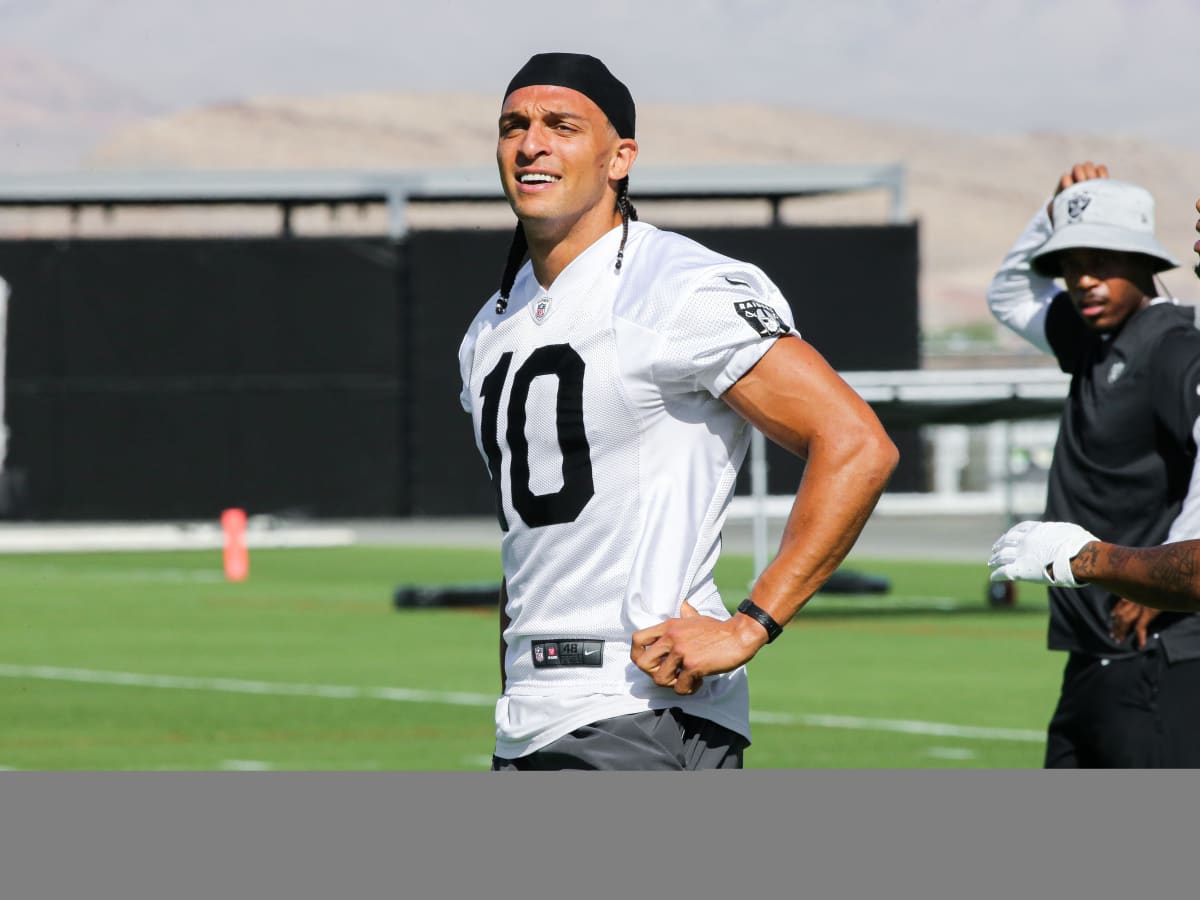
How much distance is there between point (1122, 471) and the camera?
6.11 meters

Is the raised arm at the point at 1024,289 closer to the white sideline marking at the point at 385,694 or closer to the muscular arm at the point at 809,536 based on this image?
the muscular arm at the point at 809,536

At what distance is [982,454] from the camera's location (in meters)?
50.2

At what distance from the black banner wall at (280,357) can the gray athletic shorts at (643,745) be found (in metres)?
40.6

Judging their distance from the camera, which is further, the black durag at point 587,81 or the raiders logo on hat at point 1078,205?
the raiders logo on hat at point 1078,205

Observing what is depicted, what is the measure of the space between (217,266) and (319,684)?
3138cm

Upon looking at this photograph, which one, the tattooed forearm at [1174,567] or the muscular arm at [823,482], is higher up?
the muscular arm at [823,482]

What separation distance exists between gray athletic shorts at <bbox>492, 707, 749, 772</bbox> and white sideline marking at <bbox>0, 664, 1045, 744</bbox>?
7.88m

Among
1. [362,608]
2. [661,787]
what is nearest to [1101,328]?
[661,787]

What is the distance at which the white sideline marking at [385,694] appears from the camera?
12469mm

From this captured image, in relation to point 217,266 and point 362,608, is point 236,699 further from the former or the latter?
point 217,266

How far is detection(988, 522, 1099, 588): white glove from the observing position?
4.71 m

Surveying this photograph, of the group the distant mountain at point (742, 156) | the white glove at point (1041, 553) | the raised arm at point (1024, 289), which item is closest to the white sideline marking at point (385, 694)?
the raised arm at point (1024, 289)

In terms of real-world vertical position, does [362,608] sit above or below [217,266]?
below

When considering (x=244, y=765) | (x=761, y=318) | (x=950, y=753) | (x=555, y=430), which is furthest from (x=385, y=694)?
(x=761, y=318)
